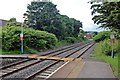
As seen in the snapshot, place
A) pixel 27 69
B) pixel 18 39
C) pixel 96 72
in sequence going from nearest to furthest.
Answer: pixel 96 72 < pixel 27 69 < pixel 18 39

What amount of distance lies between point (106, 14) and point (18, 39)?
20.4 metres

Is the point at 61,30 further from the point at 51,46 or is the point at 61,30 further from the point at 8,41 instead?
the point at 8,41

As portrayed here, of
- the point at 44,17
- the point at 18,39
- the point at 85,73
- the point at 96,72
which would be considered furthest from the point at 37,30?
the point at 85,73

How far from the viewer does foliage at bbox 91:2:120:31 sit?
14.8 metres

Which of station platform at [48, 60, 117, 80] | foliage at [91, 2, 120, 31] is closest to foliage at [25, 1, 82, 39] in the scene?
foliage at [91, 2, 120, 31]

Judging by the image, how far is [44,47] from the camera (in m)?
43.2

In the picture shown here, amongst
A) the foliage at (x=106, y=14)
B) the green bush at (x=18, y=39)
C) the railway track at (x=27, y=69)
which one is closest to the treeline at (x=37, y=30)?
the green bush at (x=18, y=39)

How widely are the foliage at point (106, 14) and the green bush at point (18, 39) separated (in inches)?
696

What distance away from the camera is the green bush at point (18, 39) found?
36.5 m

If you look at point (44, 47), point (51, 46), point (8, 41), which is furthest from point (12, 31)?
point (51, 46)

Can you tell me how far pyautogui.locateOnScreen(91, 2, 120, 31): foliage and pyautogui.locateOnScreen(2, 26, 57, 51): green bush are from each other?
17685 mm

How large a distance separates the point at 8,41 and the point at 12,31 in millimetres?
1835

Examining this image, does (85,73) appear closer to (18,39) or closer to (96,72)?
(96,72)

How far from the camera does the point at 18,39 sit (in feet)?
120
